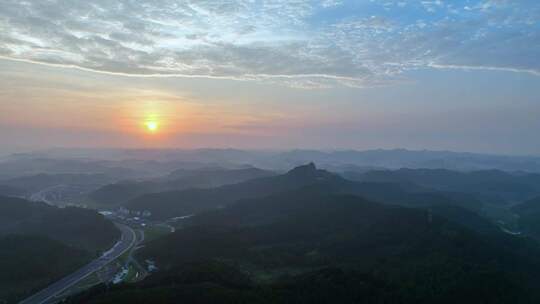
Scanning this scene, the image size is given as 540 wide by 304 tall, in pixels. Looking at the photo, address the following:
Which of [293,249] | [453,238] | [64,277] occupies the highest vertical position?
[453,238]

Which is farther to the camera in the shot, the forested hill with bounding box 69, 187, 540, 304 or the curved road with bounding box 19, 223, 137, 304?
the curved road with bounding box 19, 223, 137, 304

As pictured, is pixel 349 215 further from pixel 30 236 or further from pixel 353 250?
pixel 30 236

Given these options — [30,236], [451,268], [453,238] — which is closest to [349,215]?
[453,238]

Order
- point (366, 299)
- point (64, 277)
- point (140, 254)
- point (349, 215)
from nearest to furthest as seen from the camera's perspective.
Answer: point (366, 299) < point (64, 277) < point (140, 254) < point (349, 215)

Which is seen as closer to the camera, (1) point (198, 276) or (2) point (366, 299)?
(2) point (366, 299)

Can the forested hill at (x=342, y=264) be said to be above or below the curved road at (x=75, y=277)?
above

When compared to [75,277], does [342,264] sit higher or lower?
higher

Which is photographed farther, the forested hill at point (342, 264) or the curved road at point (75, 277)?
the curved road at point (75, 277)

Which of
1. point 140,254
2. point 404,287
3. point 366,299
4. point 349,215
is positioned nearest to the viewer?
point 366,299

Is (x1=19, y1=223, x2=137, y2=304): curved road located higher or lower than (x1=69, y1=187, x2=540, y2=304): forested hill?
lower

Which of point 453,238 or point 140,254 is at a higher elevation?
point 453,238

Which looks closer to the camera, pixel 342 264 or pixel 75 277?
pixel 342 264
